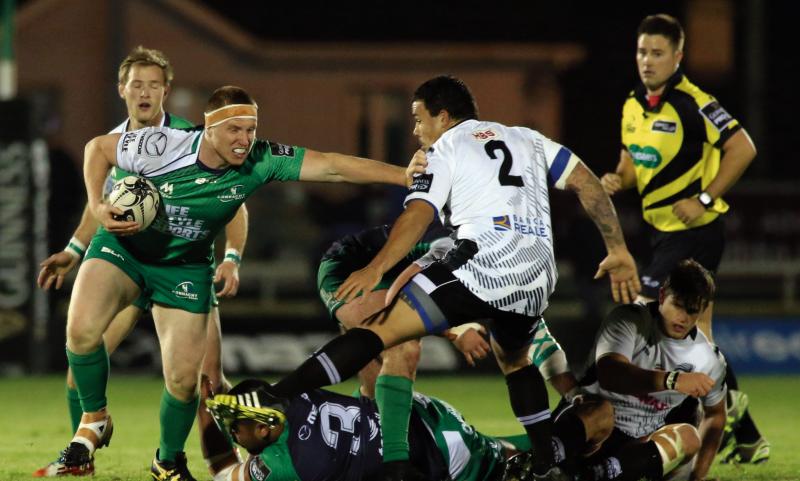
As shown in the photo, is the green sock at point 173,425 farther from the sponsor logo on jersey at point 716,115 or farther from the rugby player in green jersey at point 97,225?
the sponsor logo on jersey at point 716,115

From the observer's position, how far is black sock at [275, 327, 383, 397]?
593 centimetres

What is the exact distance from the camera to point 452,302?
609 centimetres

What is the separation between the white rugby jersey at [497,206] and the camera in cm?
614

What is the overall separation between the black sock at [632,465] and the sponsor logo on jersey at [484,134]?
1.66m

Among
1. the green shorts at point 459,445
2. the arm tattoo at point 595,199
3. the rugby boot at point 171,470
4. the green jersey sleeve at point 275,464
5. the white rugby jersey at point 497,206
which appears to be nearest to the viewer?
the green jersey sleeve at point 275,464

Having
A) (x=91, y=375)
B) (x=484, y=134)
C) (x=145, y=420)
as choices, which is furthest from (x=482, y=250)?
(x=145, y=420)

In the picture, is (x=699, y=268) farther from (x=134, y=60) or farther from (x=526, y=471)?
(x=134, y=60)

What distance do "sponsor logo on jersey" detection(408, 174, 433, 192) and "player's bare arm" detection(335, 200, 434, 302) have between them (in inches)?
3.0

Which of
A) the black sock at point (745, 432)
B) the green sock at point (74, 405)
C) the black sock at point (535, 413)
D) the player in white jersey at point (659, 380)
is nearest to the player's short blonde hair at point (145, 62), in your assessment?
the green sock at point (74, 405)

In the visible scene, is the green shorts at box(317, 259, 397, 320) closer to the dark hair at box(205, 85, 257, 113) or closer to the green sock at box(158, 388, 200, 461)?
the green sock at box(158, 388, 200, 461)

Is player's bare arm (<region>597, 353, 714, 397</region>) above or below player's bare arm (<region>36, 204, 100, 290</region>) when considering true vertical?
below

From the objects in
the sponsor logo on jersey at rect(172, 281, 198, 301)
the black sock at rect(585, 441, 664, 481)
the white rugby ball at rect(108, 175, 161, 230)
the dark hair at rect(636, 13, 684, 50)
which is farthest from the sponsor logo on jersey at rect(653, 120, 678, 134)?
the white rugby ball at rect(108, 175, 161, 230)

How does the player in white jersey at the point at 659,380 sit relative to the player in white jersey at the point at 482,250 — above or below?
below

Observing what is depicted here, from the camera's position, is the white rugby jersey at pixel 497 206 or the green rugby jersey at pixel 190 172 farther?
the green rugby jersey at pixel 190 172
